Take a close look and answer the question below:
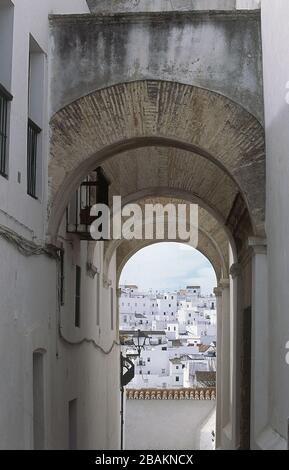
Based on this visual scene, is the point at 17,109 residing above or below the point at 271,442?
above

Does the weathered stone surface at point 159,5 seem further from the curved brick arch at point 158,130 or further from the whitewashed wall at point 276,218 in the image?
the whitewashed wall at point 276,218

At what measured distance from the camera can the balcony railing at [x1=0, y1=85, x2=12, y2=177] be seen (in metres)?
8.43

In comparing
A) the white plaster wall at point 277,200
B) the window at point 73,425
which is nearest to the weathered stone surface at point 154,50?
the white plaster wall at point 277,200

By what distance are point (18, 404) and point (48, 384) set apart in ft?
5.38

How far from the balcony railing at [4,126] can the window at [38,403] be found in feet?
8.52

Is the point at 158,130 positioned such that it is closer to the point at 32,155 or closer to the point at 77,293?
the point at 32,155

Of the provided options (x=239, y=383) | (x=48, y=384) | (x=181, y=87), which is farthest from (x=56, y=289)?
(x=239, y=383)

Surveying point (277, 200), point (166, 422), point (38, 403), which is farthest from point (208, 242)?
point (277, 200)

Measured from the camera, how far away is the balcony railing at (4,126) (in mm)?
8430

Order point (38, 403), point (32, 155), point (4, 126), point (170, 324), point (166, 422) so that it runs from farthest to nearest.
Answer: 1. point (170, 324)
2. point (166, 422)
3. point (32, 155)
4. point (38, 403)
5. point (4, 126)

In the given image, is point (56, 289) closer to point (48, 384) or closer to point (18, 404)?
point (48, 384)

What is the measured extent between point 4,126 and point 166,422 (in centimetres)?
1897

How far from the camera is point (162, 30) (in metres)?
10.5

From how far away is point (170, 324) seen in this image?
102 meters
